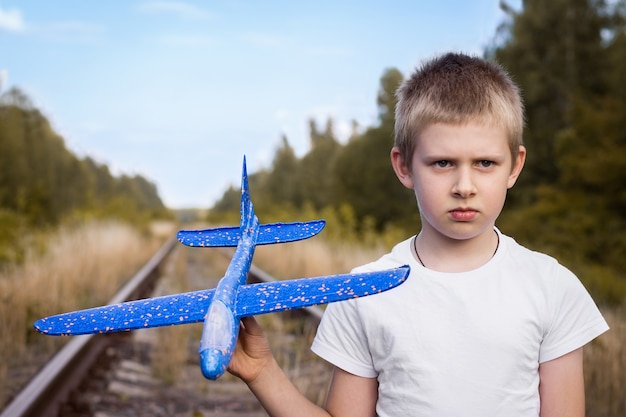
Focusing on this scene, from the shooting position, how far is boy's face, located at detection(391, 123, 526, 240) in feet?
4.85

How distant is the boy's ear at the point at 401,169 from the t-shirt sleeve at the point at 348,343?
325 millimetres

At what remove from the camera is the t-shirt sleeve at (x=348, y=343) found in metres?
1.62

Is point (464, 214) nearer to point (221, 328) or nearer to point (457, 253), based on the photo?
point (457, 253)

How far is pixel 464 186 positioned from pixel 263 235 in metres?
0.69

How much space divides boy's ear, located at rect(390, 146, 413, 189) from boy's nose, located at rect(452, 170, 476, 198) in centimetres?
18

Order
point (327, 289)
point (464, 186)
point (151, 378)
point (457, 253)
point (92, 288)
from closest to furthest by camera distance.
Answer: point (327, 289) < point (464, 186) < point (457, 253) < point (151, 378) < point (92, 288)

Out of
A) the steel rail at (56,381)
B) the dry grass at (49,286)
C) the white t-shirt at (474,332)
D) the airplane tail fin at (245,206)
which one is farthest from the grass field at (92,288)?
the white t-shirt at (474,332)

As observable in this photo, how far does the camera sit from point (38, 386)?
146 inches

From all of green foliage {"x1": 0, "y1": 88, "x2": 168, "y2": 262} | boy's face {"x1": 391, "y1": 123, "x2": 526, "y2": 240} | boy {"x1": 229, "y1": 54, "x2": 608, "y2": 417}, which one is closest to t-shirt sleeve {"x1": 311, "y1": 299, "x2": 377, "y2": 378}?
boy {"x1": 229, "y1": 54, "x2": 608, "y2": 417}

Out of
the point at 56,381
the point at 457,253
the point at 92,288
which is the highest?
the point at 457,253

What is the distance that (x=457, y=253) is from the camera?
1.59 meters

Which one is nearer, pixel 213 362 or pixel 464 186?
pixel 213 362

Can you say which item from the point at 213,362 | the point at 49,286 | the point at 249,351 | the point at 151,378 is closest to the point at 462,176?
the point at 249,351

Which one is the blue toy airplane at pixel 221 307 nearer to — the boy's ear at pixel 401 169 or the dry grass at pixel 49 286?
the boy's ear at pixel 401 169
